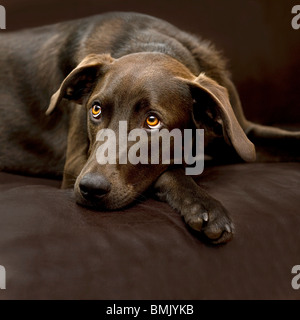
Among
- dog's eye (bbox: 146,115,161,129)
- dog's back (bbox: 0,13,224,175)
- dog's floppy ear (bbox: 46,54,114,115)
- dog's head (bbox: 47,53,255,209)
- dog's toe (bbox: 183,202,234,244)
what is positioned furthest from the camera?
dog's back (bbox: 0,13,224,175)

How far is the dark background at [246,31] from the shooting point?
2.39m

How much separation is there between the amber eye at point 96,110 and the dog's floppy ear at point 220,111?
0.98 ft

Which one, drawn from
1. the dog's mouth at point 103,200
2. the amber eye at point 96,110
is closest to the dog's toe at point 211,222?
the dog's mouth at point 103,200

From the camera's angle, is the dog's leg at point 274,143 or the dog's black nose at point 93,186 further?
the dog's leg at point 274,143

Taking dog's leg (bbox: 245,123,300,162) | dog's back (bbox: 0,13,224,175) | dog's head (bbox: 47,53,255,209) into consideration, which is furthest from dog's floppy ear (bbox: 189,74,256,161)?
dog's leg (bbox: 245,123,300,162)

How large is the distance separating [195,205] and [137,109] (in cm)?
35

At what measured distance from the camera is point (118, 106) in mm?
1610

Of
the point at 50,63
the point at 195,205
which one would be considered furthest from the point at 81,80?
the point at 195,205

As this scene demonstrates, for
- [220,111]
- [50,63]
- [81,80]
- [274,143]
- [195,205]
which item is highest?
[50,63]

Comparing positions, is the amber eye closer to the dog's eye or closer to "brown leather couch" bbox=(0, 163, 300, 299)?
the dog's eye

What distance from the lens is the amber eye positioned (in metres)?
1.67

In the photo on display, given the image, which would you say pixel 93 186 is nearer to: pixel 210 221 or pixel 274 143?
pixel 210 221

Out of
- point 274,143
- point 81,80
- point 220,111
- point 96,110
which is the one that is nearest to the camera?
point 220,111

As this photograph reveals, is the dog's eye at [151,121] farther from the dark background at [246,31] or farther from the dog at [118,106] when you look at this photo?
the dark background at [246,31]
